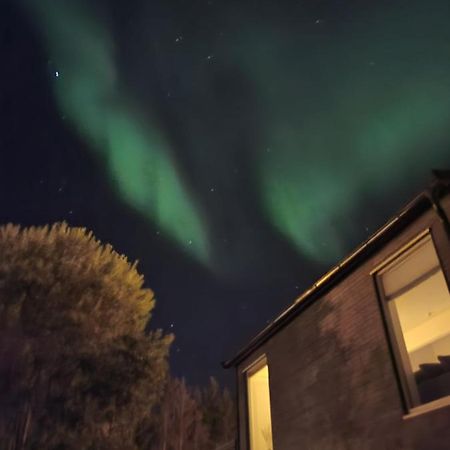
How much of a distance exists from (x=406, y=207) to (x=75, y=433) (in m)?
17.5

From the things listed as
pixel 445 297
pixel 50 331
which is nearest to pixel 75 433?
pixel 50 331

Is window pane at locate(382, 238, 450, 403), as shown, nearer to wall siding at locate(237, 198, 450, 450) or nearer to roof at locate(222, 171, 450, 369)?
wall siding at locate(237, 198, 450, 450)

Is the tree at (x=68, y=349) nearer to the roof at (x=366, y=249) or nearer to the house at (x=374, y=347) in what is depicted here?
the roof at (x=366, y=249)

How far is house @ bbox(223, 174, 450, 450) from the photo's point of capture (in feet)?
20.1

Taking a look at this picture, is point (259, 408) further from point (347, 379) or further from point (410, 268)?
point (410, 268)

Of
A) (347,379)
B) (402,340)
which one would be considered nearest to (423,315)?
(347,379)

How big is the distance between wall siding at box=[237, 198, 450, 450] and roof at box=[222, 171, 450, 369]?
97mm

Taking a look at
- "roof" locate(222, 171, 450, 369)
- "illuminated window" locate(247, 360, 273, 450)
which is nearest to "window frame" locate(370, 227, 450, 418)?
"roof" locate(222, 171, 450, 369)

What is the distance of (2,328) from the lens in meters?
18.5

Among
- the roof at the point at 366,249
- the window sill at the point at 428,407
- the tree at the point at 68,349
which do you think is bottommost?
the window sill at the point at 428,407

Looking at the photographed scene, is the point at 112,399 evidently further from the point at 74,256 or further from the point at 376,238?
the point at 376,238

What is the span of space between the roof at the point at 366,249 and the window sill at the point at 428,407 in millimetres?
2094

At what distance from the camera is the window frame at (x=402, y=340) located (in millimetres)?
5966

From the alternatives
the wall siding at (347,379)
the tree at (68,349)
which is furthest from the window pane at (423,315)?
the tree at (68,349)
